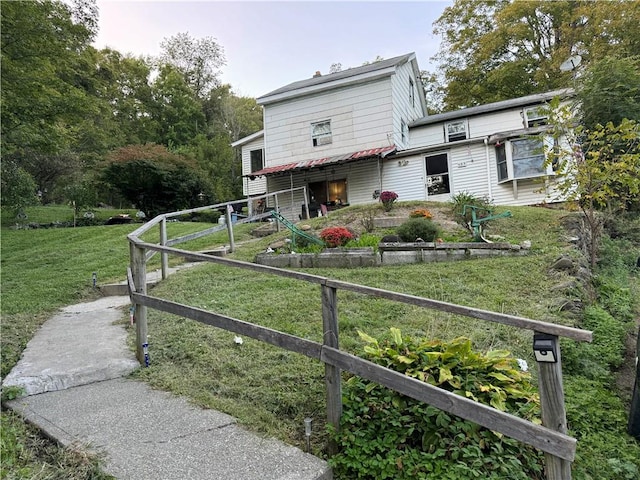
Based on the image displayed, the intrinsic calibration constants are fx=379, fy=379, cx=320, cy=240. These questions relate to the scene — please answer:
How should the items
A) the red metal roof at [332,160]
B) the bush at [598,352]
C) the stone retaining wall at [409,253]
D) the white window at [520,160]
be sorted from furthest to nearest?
the red metal roof at [332,160] → the white window at [520,160] → the stone retaining wall at [409,253] → the bush at [598,352]

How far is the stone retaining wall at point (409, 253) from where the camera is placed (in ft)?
21.1

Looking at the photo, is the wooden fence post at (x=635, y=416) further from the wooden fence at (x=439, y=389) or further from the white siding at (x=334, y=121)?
the white siding at (x=334, y=121)

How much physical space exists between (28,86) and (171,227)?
529cm

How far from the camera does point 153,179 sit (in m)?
16.9

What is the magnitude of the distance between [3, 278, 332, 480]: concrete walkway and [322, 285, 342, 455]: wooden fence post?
0.29 meters

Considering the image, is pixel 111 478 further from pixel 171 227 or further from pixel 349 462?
pixel 171 227

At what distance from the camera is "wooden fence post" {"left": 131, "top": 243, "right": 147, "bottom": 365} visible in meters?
3.28

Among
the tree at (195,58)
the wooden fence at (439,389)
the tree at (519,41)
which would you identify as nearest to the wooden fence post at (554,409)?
the wooden fence at (439,389)

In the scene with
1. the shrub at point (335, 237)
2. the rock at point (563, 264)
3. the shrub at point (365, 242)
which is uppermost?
the shrub at point (335, 237)

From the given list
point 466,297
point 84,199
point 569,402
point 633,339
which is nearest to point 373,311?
point 466,297

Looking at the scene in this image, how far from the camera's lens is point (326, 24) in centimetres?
1864

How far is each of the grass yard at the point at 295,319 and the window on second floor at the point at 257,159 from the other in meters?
11.1

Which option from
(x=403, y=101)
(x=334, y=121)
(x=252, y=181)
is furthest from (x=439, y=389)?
(x=252, y=181)

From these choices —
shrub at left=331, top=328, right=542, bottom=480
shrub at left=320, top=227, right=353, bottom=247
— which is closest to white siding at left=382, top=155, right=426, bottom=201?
shrub at left=320, top=227, right=353, bottom=247
